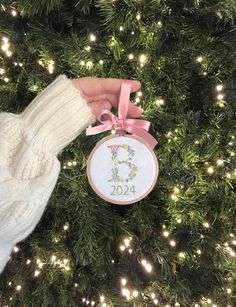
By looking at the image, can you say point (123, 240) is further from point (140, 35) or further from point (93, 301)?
point (140, 35)

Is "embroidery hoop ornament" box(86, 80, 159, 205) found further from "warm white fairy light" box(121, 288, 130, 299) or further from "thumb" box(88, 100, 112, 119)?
"warm white fairy light" box(121, 288, 130, 299)

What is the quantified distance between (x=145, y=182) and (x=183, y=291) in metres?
0.26

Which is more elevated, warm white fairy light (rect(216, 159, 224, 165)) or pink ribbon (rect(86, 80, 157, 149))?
pink ribbon (rect(86, 80, 157, 149))

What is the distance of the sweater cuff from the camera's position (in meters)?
0.59

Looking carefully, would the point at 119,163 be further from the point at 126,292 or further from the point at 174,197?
the point at 126,292

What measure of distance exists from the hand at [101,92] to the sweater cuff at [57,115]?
0.01 meters

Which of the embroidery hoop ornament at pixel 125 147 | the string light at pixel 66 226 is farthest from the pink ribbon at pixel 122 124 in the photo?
the string light at pixel 66 226

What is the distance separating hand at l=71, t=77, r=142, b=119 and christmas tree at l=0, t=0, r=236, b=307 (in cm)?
8

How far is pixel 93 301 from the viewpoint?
832 millimetres

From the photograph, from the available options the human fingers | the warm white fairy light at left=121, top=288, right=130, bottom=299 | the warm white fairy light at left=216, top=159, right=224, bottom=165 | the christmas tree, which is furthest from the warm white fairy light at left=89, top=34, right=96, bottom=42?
the warm white fairy light at left=121, top=288, right=130, bottom=299

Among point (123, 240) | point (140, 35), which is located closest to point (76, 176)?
point (123, 240)

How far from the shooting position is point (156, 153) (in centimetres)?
73

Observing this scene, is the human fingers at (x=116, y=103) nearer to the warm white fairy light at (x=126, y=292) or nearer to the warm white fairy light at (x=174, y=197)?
the warm white fairy light at (x=174, y=197)

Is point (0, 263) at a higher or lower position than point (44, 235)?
higher
